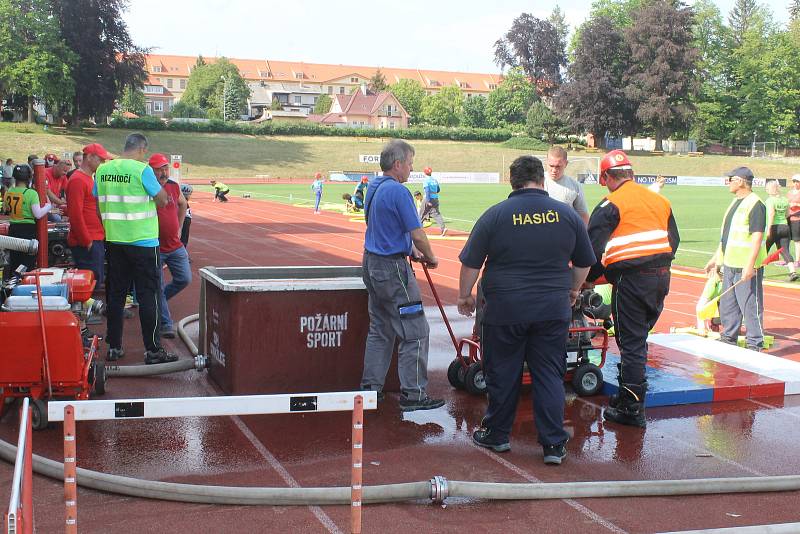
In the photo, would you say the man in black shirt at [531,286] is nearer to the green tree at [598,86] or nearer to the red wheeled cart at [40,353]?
the red wheeled cart at [40,353]

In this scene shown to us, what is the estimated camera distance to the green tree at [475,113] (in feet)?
392

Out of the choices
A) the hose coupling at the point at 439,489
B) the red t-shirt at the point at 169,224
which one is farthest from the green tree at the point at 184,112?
the hose coupling at the point at 439,489

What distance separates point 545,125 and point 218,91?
175 feet

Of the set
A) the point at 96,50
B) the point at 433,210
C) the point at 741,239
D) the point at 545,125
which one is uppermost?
the point at 96,50

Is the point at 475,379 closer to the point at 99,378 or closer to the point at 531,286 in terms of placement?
the point at 531,286

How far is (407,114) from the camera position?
134 m

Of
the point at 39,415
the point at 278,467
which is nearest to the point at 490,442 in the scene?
the point at 278,467

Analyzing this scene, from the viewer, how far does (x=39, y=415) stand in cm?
575

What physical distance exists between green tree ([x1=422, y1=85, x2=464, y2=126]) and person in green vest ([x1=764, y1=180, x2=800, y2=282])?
364ft

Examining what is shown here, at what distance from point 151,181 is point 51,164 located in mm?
9451

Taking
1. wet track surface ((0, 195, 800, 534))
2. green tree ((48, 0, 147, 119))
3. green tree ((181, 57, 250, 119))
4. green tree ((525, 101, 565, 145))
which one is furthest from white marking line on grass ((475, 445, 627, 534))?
green tree ((181, 57, 250, 119))

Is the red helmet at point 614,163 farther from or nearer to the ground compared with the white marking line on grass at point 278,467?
farther from the ground

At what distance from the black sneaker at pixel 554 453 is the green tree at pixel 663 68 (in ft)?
272

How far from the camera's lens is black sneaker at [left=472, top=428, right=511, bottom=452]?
221 inches
